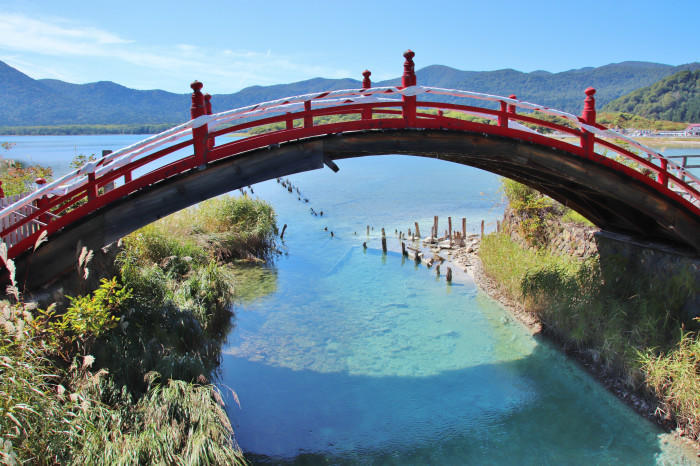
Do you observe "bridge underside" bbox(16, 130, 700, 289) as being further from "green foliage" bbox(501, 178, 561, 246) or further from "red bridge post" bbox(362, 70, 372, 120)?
"green foliage" bbox(501, 178, 561, 246)

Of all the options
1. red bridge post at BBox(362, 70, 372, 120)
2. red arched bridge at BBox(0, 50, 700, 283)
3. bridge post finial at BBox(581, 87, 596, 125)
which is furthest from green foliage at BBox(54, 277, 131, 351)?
bridge post finial at BBox(581, 87, 596, 125)

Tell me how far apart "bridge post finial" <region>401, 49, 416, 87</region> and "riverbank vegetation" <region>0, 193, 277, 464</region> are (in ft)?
18.1

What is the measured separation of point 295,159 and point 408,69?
2.45 m

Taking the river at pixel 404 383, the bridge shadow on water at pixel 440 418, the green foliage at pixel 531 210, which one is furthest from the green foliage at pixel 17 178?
the green foliage at pixel 531 210

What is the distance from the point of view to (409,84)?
7.88m

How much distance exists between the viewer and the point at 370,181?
4962 centimetres

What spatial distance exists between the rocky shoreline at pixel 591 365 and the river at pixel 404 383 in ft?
Result: 0.59

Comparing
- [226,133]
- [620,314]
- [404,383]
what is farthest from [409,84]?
[620,314]

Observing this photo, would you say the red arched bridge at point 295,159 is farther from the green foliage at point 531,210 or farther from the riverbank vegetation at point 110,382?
the green foliage at point 531,210

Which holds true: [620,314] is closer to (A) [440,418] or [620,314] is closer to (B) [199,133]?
(A) [440,418]

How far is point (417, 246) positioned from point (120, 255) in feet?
47.1

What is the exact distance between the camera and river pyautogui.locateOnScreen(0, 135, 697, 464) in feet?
25.2

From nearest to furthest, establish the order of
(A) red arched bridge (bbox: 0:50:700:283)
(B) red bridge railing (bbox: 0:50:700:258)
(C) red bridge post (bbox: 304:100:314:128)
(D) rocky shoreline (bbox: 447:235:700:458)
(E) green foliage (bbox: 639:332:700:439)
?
(B) red bridge railing (bbox: 0:50:700:258) → (A) red arched bridge (bbox: 0:50:700:283) → (C) red bridge post (bbox: 304:100:314:128) → (E) green foliage (bbox: 639:332:700:439) → (D) rocky shoreline (bbox: 447:235:700:458)

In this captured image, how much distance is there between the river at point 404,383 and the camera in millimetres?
7668
